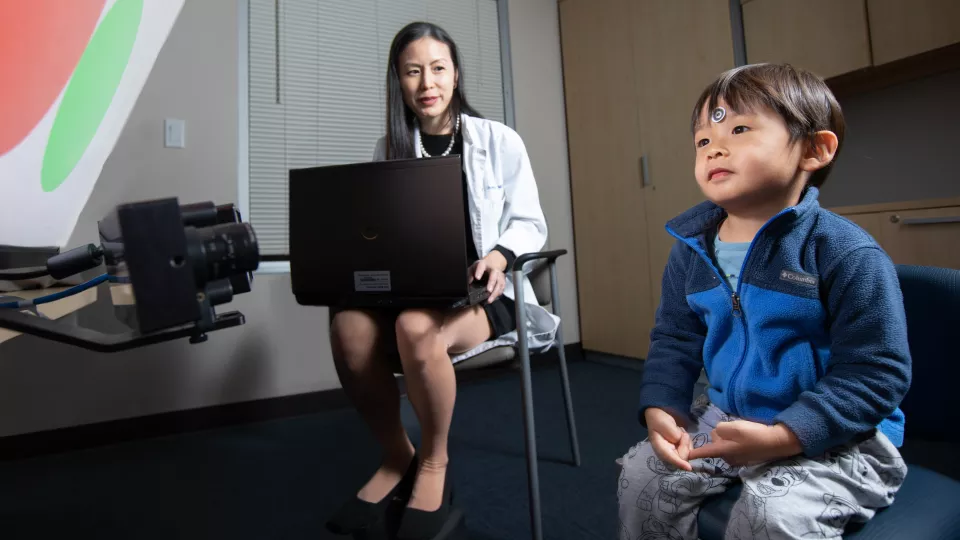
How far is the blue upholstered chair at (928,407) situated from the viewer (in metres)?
0.50

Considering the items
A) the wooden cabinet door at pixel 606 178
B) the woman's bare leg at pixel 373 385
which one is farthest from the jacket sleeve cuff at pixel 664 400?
the wooden cabinet door at pixel 606 178

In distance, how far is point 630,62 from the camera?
97.6 inches

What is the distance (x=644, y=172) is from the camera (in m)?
2.41

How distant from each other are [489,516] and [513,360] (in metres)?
0.37

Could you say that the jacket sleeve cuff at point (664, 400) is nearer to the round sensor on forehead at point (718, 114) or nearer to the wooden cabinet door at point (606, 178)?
the round sensor on forehead at point (718, 114)

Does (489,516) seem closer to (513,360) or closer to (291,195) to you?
(513,360)

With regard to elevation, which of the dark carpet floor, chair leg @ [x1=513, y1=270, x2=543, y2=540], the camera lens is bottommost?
the dark carpet floor

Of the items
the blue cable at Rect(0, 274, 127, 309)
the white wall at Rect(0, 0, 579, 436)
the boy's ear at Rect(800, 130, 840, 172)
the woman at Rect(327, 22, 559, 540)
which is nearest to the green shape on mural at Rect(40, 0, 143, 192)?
the blue cable at Rect(0, 274, 127, 309)

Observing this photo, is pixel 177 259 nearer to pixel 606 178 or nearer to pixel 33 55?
pixel 33 55

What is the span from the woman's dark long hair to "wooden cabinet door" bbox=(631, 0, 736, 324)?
124 cm

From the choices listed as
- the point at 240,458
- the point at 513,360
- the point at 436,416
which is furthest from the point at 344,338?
the point at 240,458

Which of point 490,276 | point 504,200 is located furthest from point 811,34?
point 490,276

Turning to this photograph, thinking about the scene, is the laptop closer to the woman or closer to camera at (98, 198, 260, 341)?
the woman

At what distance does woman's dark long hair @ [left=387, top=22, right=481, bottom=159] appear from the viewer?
1285 mm
